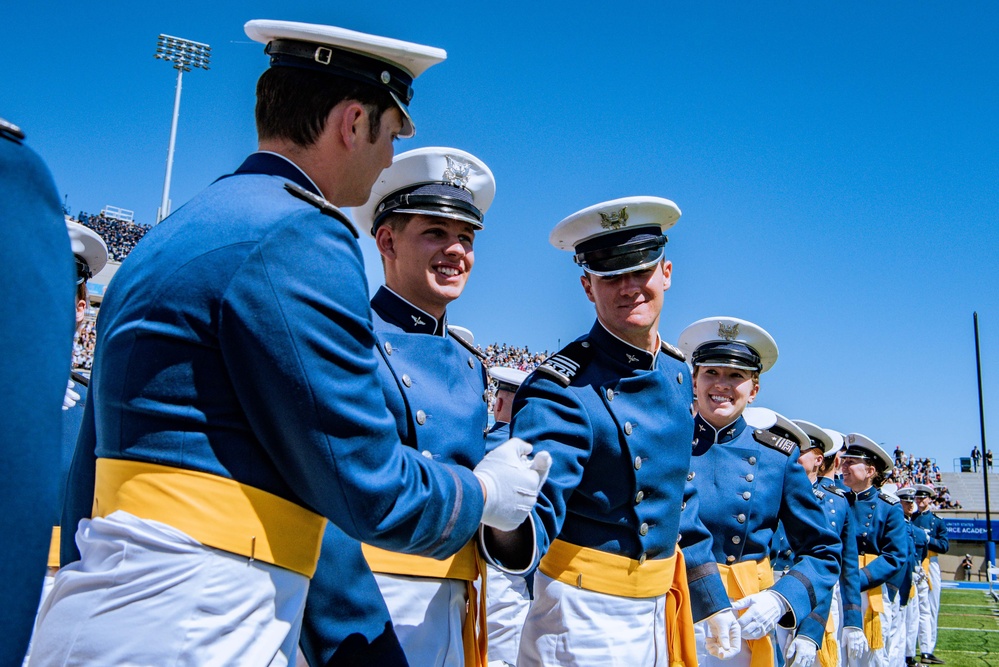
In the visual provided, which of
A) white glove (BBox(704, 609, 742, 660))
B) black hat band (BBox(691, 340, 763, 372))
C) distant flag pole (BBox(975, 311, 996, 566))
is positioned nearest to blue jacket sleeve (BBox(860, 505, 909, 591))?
black hat band (BBox(691, 340, 763, 372))

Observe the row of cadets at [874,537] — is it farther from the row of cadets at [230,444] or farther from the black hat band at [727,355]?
the row of cadets at [230,444]

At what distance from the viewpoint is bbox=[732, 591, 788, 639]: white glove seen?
499cm

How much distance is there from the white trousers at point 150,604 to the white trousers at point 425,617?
1.02 meters

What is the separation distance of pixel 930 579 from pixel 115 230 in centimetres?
5332

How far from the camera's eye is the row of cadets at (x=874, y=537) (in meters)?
11.3

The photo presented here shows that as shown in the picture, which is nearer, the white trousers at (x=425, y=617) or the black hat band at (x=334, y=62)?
the black hat band at (x=334, y=62)

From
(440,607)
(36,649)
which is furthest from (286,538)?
(440,607)

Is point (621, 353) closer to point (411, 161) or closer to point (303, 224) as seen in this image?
point (411, 161)

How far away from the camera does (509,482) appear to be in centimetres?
256

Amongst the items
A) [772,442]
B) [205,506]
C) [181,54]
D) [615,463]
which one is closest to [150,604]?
[205,506]

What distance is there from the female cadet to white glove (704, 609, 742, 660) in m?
0.40

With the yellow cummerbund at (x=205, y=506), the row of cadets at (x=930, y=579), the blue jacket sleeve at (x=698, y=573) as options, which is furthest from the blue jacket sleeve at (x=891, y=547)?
the yellow cummerbund at (x=205, y=506)

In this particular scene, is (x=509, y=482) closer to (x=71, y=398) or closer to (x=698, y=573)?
(x=698, y=573)

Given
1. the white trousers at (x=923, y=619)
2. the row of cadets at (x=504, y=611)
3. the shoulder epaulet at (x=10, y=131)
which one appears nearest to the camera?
the shoulder epaulet at (x=10, y=131)
